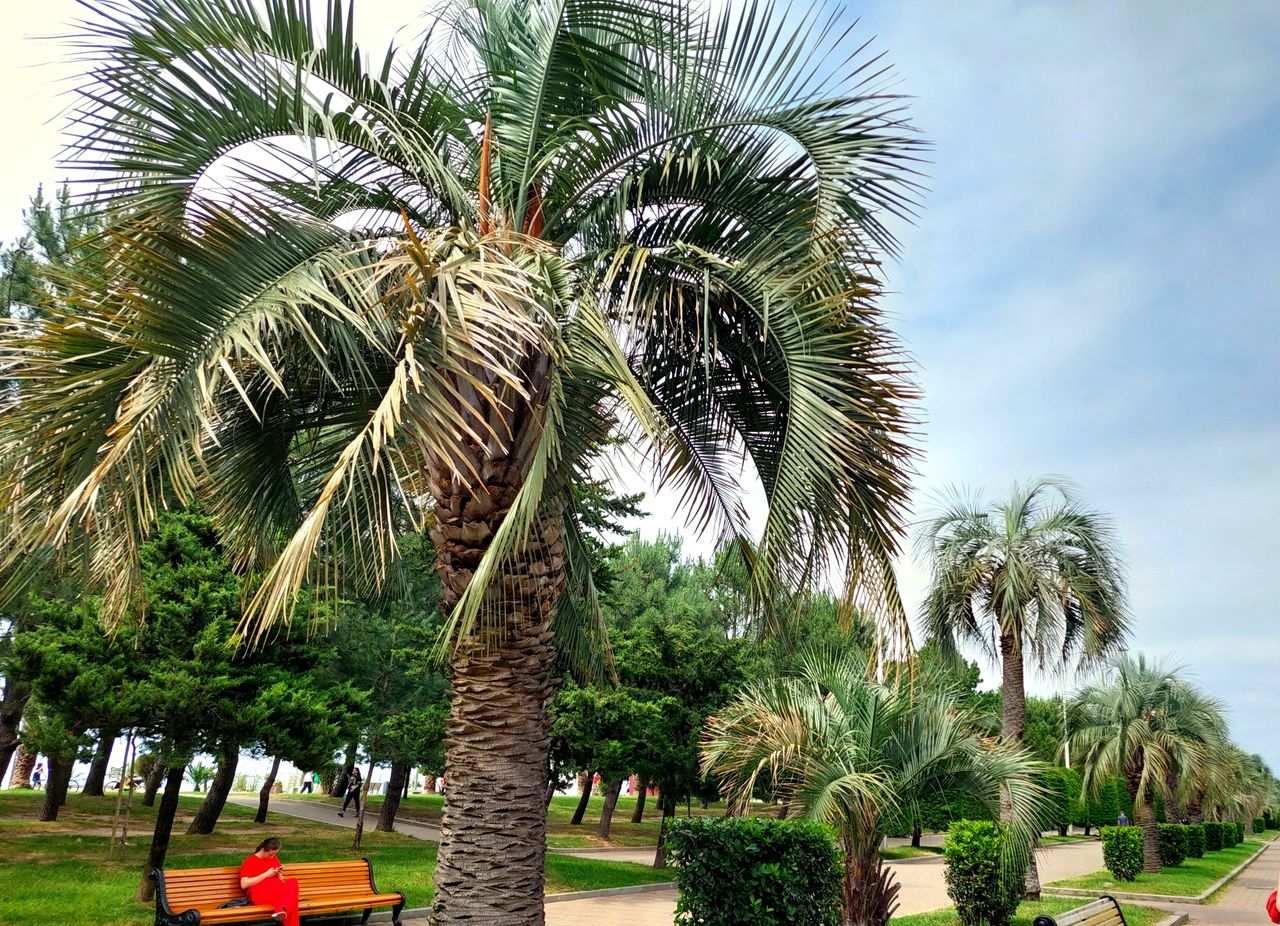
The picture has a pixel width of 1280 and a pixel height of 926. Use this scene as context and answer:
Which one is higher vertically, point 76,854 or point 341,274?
point 341,274

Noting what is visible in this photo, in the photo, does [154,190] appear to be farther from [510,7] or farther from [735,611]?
[735,611]

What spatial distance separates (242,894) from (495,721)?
5.21 meters

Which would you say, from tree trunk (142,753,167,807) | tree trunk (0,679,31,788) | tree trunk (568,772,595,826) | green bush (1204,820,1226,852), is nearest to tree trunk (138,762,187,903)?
tree trunk (142,753,167,807)

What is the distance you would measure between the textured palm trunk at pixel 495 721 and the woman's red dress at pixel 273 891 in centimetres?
445

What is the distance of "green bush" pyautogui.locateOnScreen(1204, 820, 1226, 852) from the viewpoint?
124 feet

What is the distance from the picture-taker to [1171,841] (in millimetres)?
28078

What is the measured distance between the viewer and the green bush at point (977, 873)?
39.4ft

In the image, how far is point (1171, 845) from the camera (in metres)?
28.1

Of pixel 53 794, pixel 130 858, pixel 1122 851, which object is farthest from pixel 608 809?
pixel 130 858

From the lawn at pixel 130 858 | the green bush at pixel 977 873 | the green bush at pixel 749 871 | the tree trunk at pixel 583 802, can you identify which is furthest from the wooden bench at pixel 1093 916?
the tree trunk at pixel 583 802

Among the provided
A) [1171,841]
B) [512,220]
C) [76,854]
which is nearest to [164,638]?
[76,854]

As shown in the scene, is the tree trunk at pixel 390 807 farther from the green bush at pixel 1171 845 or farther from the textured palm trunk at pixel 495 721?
the green bush at pixel 1171 845

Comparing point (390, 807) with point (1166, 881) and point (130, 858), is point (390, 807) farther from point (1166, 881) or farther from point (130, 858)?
point (1166, 881)

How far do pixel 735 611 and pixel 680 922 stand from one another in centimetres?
281
